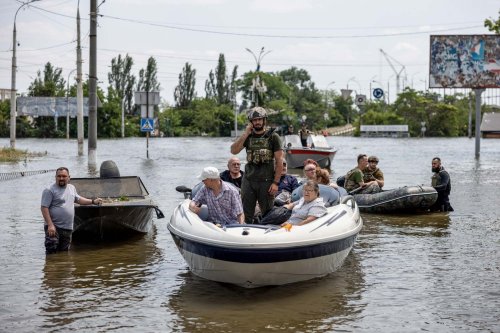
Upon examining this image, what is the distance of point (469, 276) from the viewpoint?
11.1m

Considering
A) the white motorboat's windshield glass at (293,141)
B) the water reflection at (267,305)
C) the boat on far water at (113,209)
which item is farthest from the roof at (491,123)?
the water reflection at (267,305)

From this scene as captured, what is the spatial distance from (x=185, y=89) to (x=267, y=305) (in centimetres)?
15164

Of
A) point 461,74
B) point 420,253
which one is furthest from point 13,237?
point 461,74

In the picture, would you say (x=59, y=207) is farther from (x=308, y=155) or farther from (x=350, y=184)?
(x=308, y=155)

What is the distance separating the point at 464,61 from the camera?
4800 centimetres

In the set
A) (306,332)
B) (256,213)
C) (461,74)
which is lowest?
(306,332)

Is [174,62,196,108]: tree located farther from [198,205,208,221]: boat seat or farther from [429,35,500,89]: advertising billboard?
[198,205,208,221]: boat seat

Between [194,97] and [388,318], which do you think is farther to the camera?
[194,97]

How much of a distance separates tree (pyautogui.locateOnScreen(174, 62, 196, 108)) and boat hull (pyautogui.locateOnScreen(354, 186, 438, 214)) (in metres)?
141

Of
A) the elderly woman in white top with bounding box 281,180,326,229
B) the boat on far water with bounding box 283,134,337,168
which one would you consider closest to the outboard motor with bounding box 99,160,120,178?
the elderly woman in white top with bounding box 281,180,326,229

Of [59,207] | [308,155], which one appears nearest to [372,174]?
[59,207]

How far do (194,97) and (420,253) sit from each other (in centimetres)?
14799

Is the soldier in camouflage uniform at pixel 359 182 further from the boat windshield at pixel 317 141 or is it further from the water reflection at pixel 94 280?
the boat windshield at pixel 317 141

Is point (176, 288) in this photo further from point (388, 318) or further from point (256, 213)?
point (388, 318)
